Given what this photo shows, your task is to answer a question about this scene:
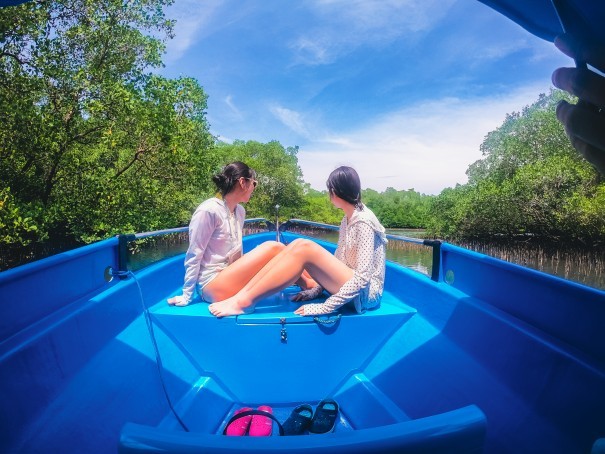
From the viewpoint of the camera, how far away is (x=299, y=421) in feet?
5.63

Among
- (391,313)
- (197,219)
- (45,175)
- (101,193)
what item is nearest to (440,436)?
(391,313)

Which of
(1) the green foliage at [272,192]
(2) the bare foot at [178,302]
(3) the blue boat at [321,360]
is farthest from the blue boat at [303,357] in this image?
(1) the green foliage at [272,192]

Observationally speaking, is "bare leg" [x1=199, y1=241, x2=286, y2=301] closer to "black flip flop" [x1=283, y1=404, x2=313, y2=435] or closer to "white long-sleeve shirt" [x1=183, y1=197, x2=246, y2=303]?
"white long-sleeve shirt" [x1=183, y1=197, x2=246, y2=303]

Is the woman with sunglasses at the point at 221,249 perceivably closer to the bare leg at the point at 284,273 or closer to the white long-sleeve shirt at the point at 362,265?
the bare leg at the point at 284,273

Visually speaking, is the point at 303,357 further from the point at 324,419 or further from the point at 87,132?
the point at 87,132

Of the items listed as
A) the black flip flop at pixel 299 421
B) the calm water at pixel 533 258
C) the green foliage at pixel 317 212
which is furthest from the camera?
the green foliage at pixel 317 212

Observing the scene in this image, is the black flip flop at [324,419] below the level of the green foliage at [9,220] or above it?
below

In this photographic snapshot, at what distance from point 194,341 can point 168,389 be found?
0.35m

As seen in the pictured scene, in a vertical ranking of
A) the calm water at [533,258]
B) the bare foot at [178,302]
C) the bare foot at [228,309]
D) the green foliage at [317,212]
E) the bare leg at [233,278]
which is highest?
the bare leg at [233,278]

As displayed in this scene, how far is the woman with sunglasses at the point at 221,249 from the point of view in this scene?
7.89 ft

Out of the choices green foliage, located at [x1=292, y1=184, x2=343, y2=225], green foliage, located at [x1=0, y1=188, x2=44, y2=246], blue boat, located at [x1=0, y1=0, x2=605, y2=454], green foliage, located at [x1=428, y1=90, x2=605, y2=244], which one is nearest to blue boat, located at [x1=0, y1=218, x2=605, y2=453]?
blue boat, located at [x1=0, y1=0, x2=605, y2=454]

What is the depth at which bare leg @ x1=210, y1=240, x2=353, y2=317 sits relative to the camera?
2.15m

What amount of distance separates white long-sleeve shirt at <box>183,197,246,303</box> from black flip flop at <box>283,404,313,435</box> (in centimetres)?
100

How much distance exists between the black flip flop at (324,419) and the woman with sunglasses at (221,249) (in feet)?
2.99
